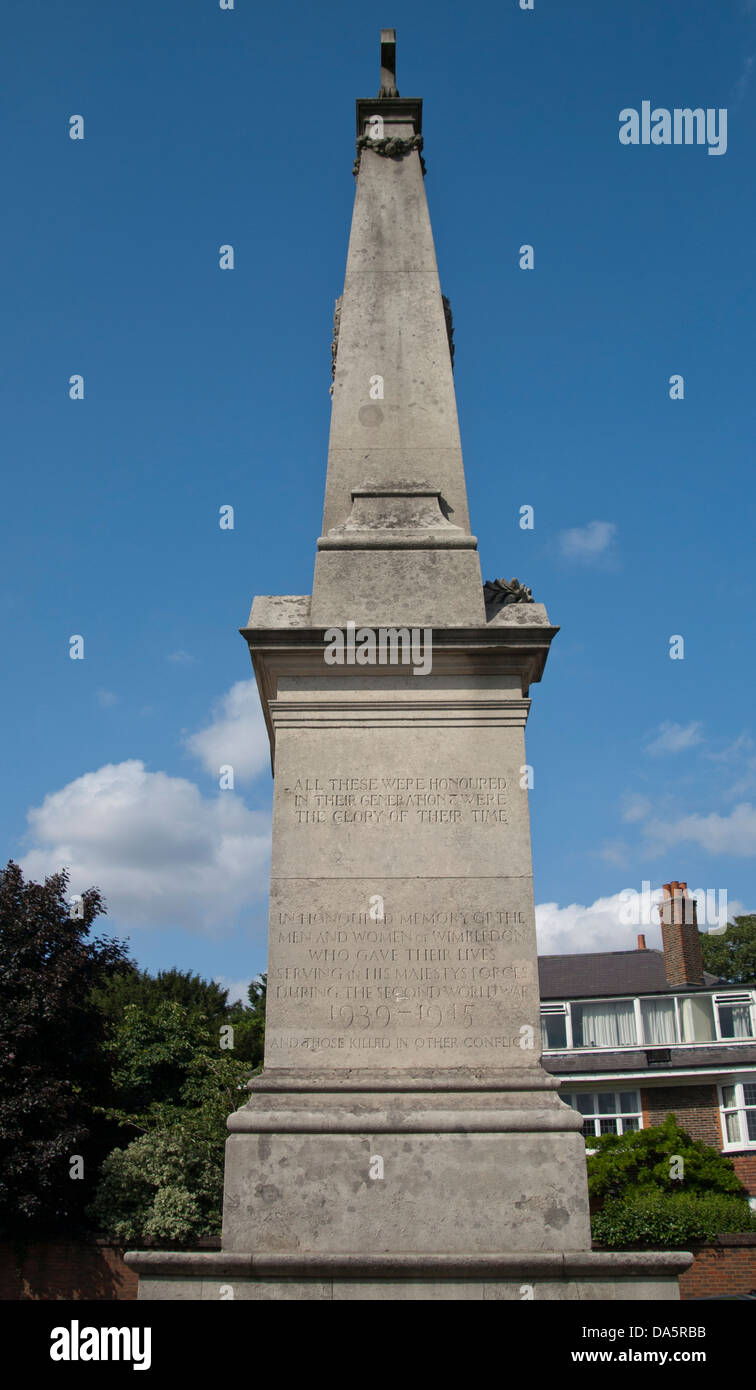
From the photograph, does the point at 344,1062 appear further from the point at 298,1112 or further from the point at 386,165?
the point at 386,165

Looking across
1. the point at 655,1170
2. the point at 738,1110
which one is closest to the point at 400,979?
the point at 655,1170

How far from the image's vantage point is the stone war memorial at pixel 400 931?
6531mm

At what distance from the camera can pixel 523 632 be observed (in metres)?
8.09

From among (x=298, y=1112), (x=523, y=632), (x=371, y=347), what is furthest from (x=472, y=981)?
(x=371, y=347)

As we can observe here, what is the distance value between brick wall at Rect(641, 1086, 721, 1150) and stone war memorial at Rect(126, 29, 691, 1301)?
32.7 metres

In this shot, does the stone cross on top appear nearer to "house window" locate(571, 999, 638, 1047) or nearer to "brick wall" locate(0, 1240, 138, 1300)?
"brick wall" locate(0, 1240, 138, 1300)

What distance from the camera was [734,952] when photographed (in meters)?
81.6

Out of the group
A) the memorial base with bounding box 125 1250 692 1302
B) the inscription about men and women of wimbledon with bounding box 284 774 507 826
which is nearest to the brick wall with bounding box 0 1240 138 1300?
the memorial base with bounding box 125 1250 692 1302

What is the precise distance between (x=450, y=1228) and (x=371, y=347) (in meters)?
7.06

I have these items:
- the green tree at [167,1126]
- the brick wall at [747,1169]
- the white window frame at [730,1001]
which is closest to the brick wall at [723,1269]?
the green tree at [167,1126]

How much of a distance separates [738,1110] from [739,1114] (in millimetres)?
136

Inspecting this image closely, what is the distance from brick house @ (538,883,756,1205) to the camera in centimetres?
3641

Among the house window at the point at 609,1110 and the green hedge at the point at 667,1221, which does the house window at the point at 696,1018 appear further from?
the green hedge at the point at 667,1221

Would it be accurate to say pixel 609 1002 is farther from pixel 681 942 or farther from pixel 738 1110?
pixel 738 1110
